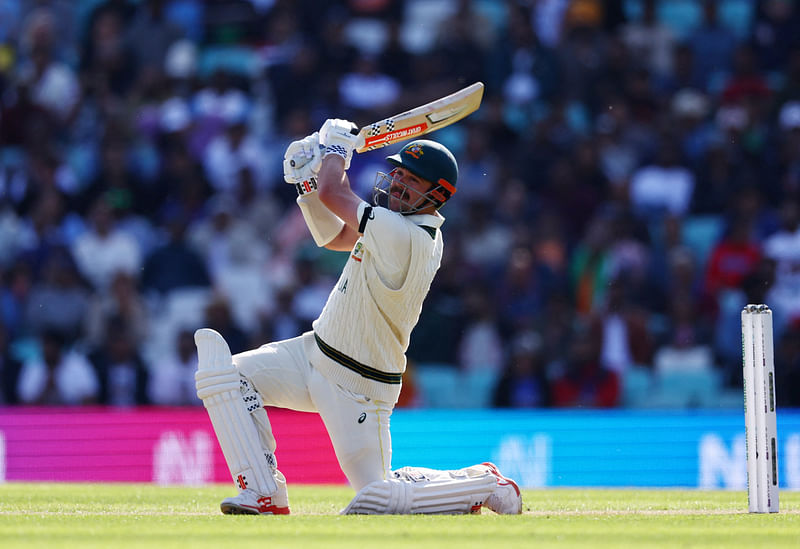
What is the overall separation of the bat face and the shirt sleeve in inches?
29.5

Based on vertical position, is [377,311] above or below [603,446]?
above

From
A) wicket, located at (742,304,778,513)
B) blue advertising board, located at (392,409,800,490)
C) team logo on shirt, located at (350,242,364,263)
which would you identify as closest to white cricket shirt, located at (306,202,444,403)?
team logo on shirt, located at (350,242,364,263)

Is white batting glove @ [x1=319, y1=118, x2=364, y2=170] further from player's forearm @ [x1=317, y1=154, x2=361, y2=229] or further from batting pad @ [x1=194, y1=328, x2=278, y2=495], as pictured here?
batting pad @ [x1=194, y1=328, x2=278, y2=495]

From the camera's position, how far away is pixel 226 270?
1333 cm

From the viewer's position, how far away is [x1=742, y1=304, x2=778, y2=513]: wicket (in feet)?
19.4

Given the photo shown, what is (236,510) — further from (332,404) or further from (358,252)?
(358,252)

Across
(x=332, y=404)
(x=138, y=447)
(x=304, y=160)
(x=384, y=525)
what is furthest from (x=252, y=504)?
(x=138, y=447)

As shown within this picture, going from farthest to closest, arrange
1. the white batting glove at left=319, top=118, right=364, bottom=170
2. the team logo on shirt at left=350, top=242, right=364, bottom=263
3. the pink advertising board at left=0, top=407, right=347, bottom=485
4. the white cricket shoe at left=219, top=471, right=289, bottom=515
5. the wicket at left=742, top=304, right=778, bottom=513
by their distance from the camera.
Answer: the pink advertising board at left=0, top=407, right=347, bottom=485 < the white batting glove at left=319, top=118, right=364, bottom=170 < the team logo on shirt at left=350, top=242, right=364, bottom=263 < the white cricket shoe at left=219, top=471, right=289, bottom=515 < the wicket at left=742, top=304, right=778, bottom=513

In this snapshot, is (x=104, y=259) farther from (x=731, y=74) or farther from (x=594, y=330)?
(x=731, y=74)

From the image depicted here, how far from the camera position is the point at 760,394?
5.92m

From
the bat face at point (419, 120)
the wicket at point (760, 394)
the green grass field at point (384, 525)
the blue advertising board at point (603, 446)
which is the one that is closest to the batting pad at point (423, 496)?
the green grass field at point (384, 525)

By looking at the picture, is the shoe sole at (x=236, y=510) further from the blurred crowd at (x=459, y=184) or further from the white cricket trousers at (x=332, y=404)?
the blurred crowd at (x=459, y=184)

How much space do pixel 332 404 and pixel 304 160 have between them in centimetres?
122

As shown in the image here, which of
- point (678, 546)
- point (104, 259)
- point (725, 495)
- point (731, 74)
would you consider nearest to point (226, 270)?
point (104, 259)
